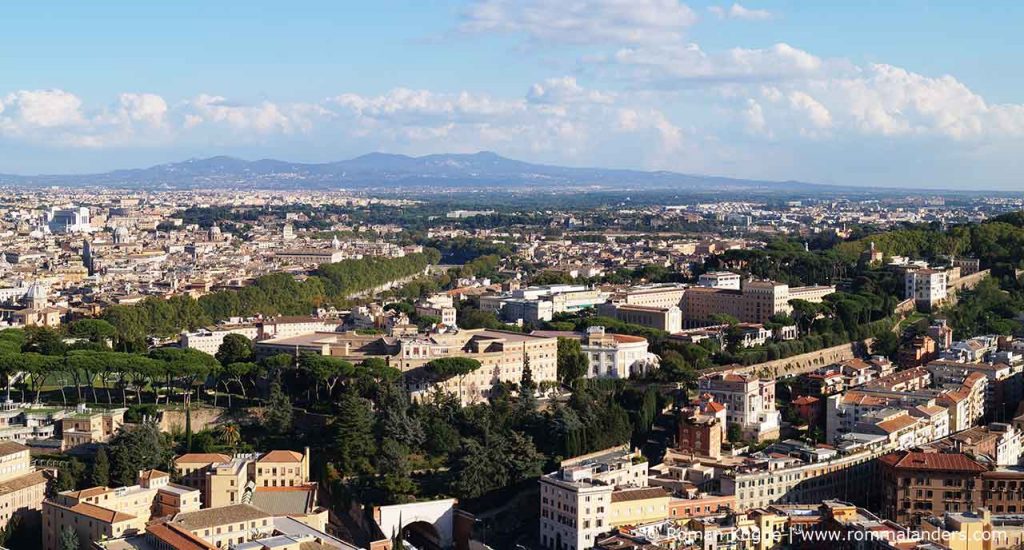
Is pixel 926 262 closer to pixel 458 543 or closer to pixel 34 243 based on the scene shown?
pixel 458 543

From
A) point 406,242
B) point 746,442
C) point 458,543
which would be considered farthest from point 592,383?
point 406,242

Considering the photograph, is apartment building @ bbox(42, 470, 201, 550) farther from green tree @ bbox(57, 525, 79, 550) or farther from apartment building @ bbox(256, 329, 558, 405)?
apartment building @ bbox(256, 329, 558, 405)

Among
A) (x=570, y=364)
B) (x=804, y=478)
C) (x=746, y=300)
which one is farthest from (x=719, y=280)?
(x=804, y=478)

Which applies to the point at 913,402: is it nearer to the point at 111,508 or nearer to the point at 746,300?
the point at 746,300

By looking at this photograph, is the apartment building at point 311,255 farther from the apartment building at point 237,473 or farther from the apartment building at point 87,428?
the apartment building at point 237,473

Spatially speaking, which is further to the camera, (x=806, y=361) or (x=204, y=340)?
(x=204, y=340)

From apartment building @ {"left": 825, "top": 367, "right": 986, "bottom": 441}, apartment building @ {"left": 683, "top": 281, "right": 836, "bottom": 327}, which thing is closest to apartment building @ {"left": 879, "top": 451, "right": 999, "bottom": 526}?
apartment building @ {"left": 825, "top": 367, "right": 986, "bottom": 441}
